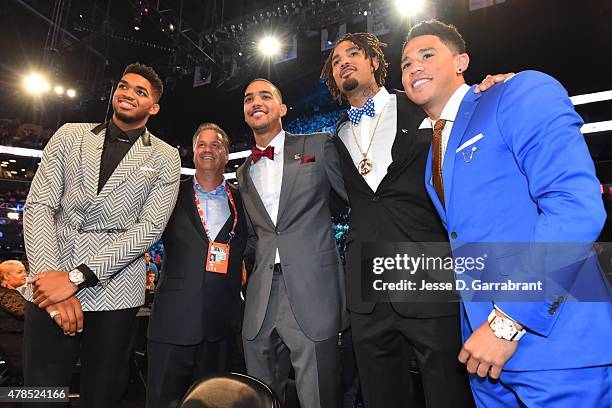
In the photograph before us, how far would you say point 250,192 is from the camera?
2.40 meters

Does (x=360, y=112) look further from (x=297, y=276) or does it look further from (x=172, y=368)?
(x=172, y=368)

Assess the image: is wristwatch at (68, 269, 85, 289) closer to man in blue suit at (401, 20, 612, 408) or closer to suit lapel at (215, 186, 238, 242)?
suit lapel at (215, 186, 238, 242)

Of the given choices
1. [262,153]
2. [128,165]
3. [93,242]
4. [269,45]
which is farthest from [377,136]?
[269,45]

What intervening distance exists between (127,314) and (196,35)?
8.70m

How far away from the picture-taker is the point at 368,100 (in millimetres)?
2268

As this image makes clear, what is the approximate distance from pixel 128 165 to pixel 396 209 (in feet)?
4.83

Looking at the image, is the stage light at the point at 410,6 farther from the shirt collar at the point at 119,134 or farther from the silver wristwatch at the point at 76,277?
the silver wristwatch at the point at 76,277

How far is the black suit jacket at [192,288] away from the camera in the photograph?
2.34m

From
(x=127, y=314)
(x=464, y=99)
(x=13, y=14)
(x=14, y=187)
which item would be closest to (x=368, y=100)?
(x=464, y=99)

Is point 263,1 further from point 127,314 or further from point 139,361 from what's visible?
point 127,314

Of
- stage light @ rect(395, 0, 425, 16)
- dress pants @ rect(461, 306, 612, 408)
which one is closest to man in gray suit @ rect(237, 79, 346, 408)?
dress pants @ rect(461, 306, 612, 408)

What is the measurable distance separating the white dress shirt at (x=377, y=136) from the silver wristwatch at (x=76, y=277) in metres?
1.48

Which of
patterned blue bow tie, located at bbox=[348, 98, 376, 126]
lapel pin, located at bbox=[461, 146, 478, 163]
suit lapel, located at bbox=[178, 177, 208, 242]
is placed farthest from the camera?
suit lapel, located at bbox=[178, 177, 208, 242]

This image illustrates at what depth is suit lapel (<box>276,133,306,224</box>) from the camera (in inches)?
87.1
